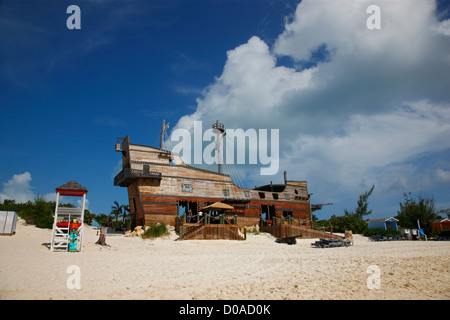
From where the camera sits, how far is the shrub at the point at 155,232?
1939 centimetres

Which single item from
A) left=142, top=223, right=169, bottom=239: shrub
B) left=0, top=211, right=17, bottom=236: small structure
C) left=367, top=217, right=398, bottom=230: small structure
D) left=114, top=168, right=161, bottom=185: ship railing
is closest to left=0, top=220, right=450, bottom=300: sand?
left=142, top=223, right=169, bottom=239: shrub

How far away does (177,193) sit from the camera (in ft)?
77.4

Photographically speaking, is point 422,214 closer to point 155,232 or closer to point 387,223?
point 387,223

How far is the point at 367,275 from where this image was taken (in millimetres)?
7754

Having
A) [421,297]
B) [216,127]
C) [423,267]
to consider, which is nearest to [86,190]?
[421,297]

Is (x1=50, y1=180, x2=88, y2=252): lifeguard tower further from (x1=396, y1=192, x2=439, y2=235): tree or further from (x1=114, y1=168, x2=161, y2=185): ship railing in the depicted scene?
(x1=396, y1=192, x2=439, y2=235): tree

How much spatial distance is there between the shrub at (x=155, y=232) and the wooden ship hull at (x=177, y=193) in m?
1.28

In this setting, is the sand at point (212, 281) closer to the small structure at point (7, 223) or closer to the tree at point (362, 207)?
the small structure at point (7, 223)

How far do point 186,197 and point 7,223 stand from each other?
1265cm
